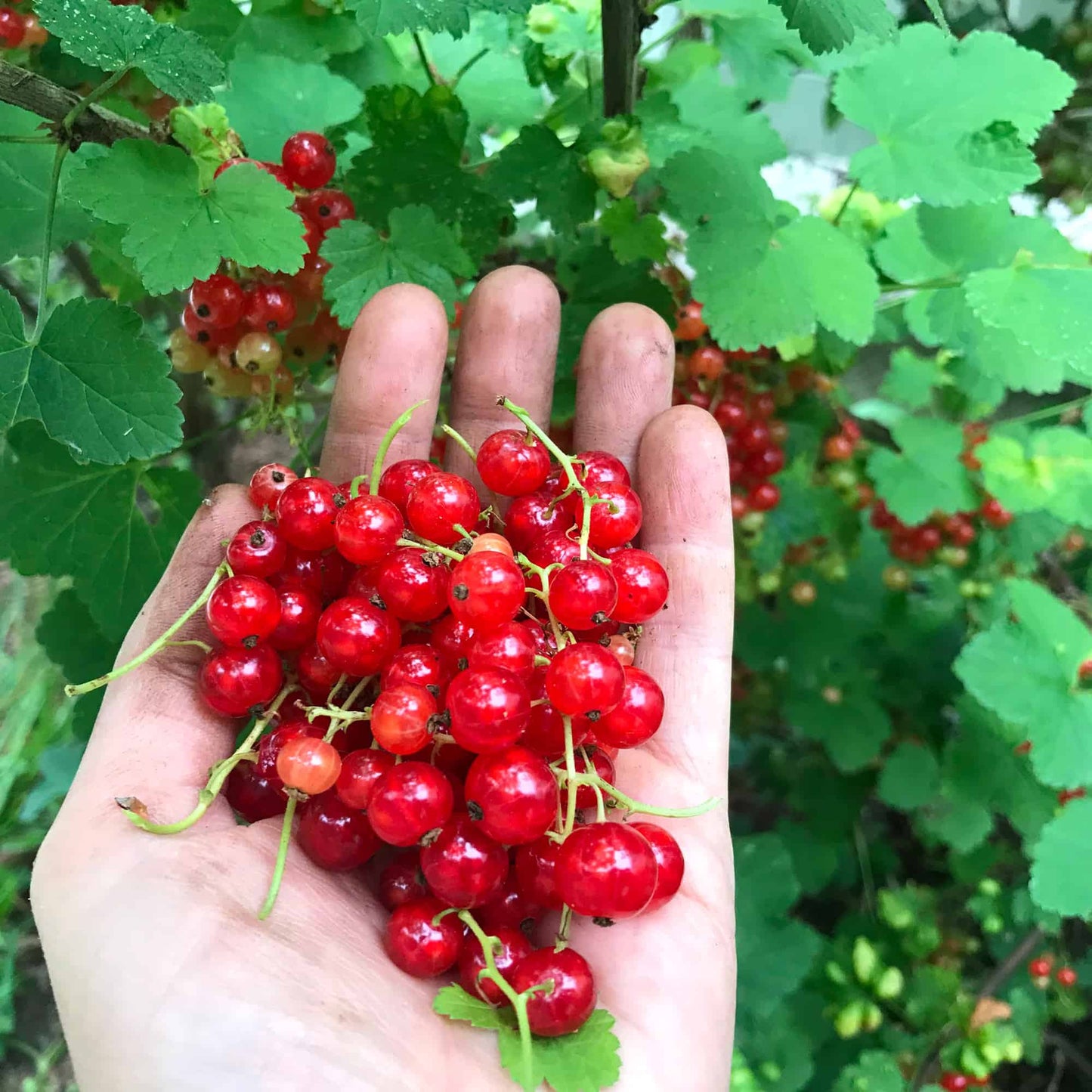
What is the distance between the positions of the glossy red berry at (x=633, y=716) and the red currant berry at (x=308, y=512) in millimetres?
285

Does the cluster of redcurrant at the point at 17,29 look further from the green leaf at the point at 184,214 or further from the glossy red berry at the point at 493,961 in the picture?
the glossy red berry at the point at 493,961

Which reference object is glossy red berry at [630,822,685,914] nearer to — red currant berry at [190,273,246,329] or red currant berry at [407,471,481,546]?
red currant berry at [407,471,481,546]

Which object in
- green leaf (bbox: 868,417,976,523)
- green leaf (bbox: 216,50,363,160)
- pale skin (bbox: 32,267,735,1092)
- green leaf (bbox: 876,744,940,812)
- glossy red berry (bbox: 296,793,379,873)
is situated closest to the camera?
pale skin (bbox: 32,267,735,1092)

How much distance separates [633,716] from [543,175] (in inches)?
21.5

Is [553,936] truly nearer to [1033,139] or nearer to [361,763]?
[361,763]

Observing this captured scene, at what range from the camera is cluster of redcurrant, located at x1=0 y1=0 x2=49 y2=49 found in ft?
2.57

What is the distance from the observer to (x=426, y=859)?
64cm

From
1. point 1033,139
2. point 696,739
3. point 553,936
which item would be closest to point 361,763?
point 553,936

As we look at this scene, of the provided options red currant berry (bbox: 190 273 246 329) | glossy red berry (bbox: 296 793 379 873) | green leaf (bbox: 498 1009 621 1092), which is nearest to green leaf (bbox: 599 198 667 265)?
red currant berry (bbox: 190 273 246 329)

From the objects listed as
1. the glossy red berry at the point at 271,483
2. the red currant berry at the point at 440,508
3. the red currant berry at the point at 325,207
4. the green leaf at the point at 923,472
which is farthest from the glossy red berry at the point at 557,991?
the green leaf at the point at 923,472

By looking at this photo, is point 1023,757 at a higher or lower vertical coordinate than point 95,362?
lower

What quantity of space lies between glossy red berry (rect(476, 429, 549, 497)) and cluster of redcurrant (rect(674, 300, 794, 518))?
32 cm

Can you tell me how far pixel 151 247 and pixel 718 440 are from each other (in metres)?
0.56

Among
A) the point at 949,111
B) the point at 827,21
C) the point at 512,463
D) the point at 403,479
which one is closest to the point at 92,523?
the point at 403,479
